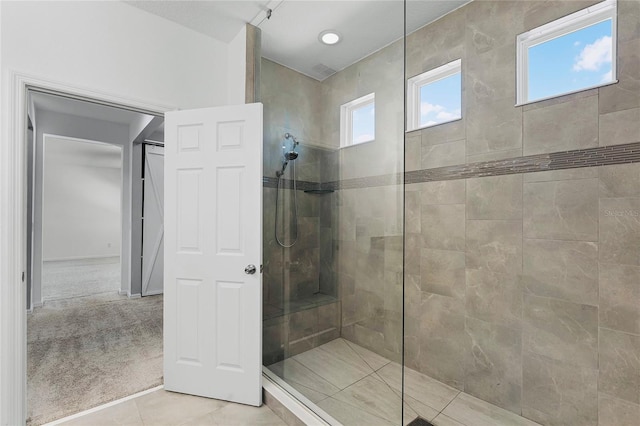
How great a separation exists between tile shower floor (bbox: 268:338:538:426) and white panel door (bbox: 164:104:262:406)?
341mm

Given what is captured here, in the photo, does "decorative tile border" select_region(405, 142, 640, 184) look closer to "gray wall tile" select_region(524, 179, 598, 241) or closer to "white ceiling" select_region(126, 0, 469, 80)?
"gray wall tile" select_region(524, 179, 598, 241)

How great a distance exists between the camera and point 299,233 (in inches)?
82.6

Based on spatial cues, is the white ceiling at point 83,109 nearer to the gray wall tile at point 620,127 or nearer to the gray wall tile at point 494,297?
the gray wall tile at point 494,297

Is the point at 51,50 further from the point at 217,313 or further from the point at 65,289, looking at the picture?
the point at 65,289

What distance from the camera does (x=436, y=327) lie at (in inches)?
92.4

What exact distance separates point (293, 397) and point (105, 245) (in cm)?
821

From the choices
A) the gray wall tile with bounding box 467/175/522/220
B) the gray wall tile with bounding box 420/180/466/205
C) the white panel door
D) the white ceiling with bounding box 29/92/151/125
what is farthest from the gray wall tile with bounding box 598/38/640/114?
the white ceiling with bounding box 29/92/151/125

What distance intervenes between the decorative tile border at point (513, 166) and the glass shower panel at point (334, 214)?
14 mm

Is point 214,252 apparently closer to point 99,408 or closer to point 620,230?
Result: point 99,408

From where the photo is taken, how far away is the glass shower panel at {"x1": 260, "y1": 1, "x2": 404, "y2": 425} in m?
1.64

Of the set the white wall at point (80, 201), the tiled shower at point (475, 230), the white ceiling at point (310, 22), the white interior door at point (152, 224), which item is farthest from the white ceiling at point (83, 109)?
the tiled shower at point (475, 230)

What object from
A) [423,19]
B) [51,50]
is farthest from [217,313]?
[423,19]

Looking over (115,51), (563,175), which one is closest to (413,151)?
(563,175)

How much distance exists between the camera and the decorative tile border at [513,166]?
1608mm
